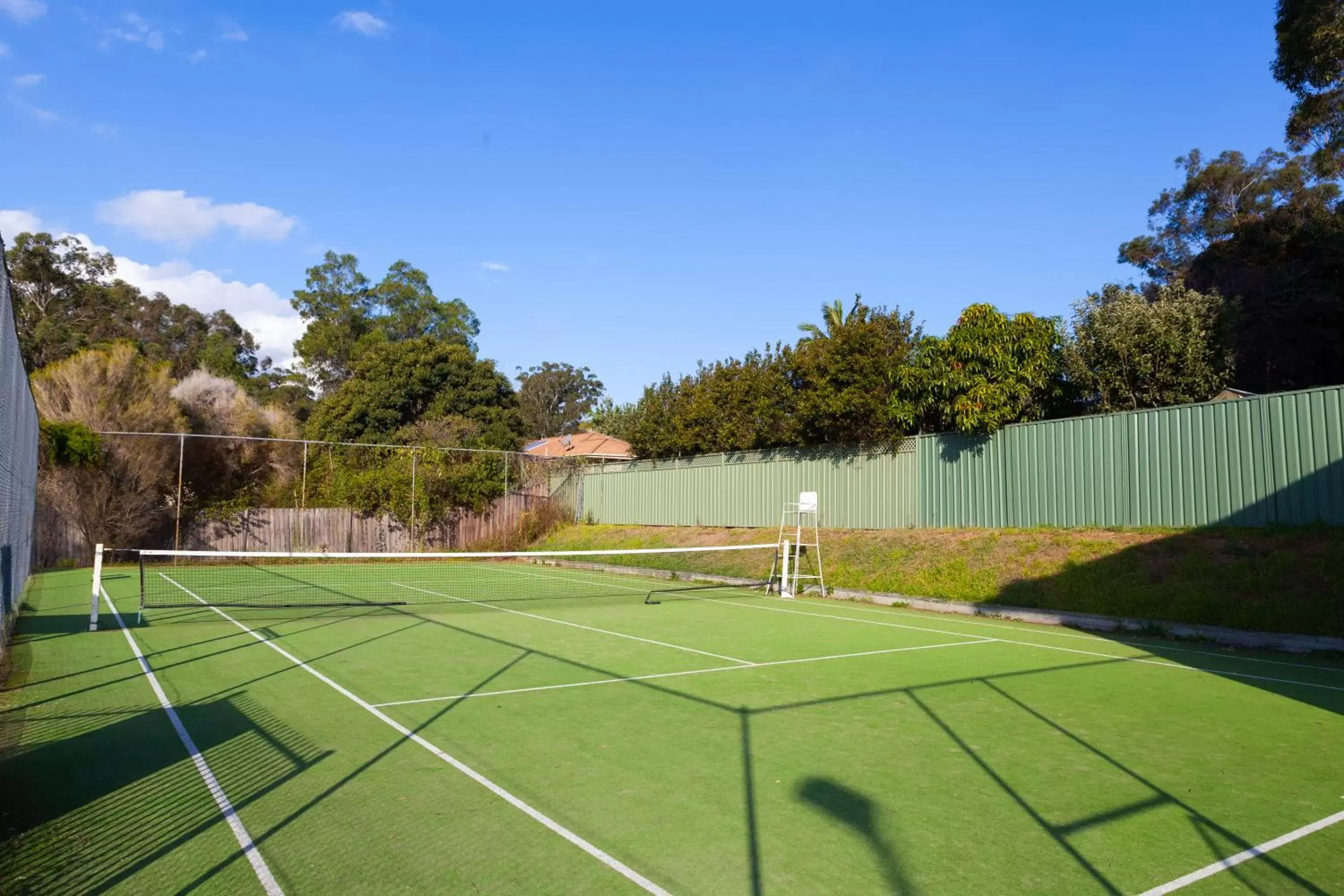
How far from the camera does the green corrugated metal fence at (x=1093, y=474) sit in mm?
14930

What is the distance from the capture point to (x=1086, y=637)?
537 inches

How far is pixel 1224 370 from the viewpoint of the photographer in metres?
21.8

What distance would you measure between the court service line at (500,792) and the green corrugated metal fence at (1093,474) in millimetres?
14764

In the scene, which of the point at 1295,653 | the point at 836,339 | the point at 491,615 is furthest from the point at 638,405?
the point at 1295,653

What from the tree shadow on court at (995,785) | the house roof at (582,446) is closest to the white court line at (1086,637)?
the tree shadow on court at (995,785)

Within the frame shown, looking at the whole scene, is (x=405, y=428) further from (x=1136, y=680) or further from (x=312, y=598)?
(x=1136, y=680)

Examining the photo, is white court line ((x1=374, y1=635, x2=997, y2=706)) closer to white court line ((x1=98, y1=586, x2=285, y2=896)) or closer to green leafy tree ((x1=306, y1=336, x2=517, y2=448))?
white court line ((x1=98, y1=586, x2=285, y2=896))

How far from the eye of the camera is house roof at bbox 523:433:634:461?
49.2 metres

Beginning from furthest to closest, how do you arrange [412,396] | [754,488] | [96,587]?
1. [412,396]
2. [754,488]
3. [96,587]

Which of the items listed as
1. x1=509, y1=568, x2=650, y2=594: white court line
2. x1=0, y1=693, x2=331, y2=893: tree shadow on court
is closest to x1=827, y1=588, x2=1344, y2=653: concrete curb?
x1=509, y1=568, x2=650, y2=594: white court line

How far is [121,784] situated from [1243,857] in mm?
6914

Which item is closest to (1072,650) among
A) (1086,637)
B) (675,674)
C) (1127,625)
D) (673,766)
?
(1086,637)

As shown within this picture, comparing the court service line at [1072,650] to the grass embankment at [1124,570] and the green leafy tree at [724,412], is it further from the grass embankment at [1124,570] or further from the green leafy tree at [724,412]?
the green leafy tree at [724,412]

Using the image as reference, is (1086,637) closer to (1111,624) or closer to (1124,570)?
(1111,624)
